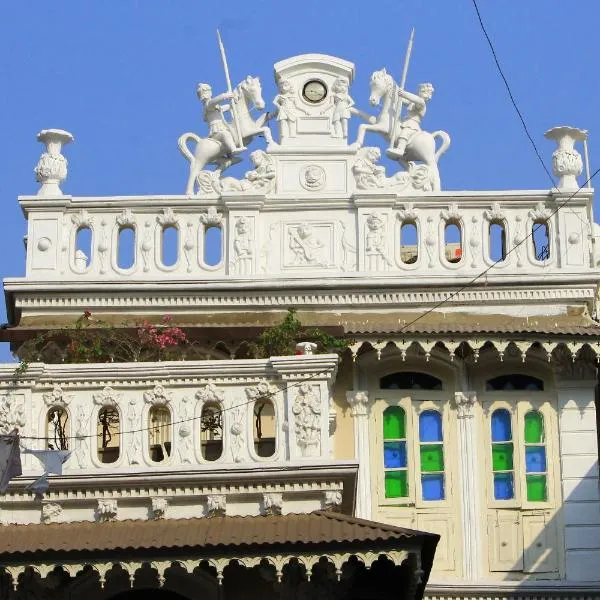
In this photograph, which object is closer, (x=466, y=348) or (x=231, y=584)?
(x=231, y=584)

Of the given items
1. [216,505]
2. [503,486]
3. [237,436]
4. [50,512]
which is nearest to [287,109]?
[503,486]

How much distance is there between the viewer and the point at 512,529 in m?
33.8

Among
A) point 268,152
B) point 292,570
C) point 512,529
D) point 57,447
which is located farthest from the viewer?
point 268,152

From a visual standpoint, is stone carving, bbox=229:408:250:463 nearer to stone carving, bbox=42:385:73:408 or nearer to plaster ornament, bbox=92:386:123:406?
plaster ornament, bbox=92:386:123:406

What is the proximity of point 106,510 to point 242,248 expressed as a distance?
7.02m

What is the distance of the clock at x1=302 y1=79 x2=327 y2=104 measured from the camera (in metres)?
36.7

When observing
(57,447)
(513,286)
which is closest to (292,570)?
(57,447)

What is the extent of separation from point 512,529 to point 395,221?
5.03 meters

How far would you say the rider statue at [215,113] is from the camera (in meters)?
36.3

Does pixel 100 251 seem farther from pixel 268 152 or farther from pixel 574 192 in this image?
pixel 574 192

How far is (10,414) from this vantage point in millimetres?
29984

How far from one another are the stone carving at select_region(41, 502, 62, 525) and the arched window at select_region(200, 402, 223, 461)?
203 centimetres

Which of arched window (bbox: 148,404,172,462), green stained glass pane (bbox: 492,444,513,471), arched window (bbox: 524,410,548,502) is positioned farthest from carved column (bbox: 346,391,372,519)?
arched window (bbox: 148,404,172,462)

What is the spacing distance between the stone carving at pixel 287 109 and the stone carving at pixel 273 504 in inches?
331
